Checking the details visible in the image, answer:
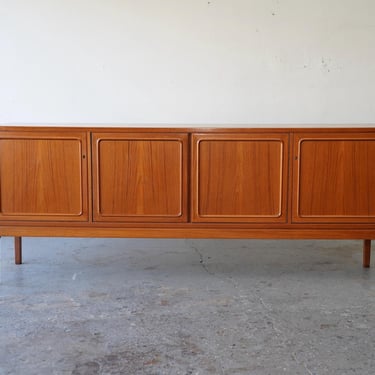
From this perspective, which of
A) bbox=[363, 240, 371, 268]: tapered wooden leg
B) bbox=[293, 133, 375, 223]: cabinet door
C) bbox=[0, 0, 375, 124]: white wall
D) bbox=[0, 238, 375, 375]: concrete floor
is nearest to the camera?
bbox=[0, 238, 375, 375]: concrete floor

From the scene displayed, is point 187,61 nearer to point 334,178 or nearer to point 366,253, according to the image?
point 334,178

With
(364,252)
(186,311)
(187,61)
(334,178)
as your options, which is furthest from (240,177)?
(187,61)

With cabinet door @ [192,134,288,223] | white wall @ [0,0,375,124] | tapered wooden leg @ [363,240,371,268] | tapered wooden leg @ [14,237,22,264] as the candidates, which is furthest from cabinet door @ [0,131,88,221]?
tapered wooden leg @ [363,240,371,268]

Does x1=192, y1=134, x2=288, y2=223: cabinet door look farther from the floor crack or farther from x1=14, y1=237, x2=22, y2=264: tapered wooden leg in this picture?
x1=14, y1=237, x2=22, y2=264: tapered wooden leg

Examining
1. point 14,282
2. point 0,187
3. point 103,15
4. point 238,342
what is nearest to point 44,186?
point 0,187

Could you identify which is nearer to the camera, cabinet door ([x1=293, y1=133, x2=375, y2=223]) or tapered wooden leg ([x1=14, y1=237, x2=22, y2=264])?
cabinet door ([x1=293, y1=133, x2=375, y2=223])

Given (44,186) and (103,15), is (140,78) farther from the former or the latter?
(44,186)

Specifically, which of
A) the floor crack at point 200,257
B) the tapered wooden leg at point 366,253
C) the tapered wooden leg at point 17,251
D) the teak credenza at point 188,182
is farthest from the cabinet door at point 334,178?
the tapered wooden leg at point 17,251

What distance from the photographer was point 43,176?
7.92 ft

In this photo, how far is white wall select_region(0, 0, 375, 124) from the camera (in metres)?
3.33

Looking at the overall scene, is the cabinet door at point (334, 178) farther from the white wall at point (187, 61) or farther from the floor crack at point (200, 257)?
the white wall at point (187, 61)

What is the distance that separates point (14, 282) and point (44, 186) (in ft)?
1.71

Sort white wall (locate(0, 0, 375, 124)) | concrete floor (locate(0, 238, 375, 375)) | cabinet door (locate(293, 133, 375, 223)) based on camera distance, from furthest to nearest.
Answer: white wall (locate(0, 0, 375, 124))
cabinet door (locate(293, 133, 375, 223))
concrete floor (locate(0, 238, 375, 375))

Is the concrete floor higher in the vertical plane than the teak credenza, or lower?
lower
